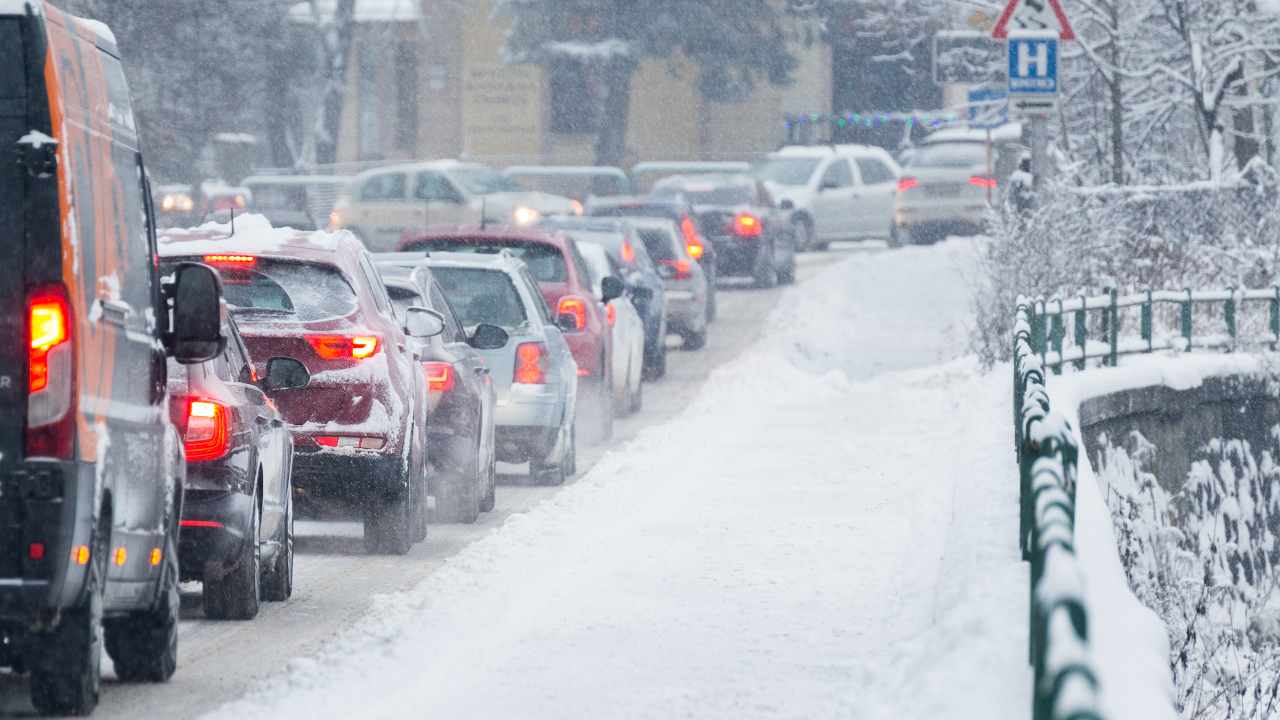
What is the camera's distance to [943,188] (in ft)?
136

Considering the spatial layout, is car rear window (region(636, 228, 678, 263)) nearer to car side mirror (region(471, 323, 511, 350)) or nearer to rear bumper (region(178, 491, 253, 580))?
car side mirror (region(471, 323, 511, 350))

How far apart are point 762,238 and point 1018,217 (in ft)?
45.8

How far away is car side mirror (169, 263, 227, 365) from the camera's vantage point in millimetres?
7977

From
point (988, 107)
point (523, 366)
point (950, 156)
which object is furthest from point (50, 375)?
point (950, 156)

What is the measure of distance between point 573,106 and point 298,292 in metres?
49.2

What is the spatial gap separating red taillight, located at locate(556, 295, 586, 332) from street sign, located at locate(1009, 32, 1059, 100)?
4.25 meters

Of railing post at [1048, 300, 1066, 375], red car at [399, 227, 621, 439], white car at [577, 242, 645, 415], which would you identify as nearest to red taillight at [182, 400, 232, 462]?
red car at [399, 227, 621, 439]

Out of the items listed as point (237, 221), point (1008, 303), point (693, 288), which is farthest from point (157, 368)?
point (693, 288)

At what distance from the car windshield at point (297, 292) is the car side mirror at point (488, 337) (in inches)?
96.8

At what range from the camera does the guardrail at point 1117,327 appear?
61.3ft

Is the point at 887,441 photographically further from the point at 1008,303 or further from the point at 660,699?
the point at 660,699

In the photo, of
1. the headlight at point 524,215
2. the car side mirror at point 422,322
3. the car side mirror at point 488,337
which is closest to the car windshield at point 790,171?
the headlight at point 524,215

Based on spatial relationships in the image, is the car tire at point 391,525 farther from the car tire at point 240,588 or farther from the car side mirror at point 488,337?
the car side mirror at point 488,337

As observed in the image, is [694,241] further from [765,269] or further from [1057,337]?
[1057,337]
